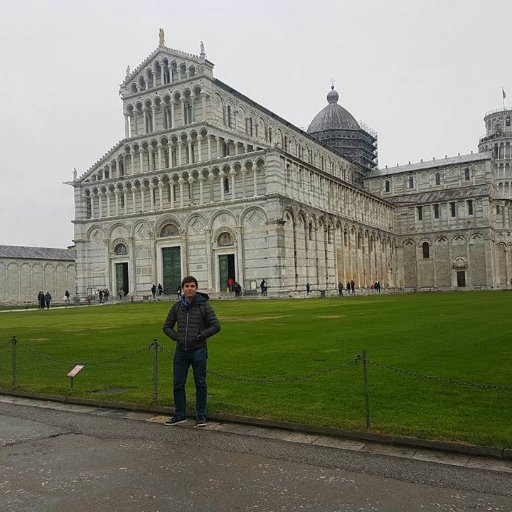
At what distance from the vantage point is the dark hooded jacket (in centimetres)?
951

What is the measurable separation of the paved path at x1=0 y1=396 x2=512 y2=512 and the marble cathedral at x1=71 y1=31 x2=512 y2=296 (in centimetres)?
4220

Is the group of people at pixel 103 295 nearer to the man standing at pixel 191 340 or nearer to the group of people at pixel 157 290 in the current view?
the group of people at pixel 157 290

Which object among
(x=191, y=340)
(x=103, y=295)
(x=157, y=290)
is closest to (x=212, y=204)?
(x=157, y=290)

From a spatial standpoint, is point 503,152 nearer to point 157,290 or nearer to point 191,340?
point 157,290

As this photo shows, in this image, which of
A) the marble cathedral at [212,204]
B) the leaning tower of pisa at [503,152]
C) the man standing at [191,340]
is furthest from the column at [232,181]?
the leaning tower of pisa at [503,152]

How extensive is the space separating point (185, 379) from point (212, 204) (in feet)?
152

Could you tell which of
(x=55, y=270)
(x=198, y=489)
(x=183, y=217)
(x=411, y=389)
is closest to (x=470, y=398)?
(x=411, y=389)

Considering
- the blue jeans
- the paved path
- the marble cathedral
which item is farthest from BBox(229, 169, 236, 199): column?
the paved path

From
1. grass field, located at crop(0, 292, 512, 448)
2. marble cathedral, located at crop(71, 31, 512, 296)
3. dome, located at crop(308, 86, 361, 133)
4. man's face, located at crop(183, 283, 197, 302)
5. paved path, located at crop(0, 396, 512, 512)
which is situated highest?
dome, located at crop(308, 86, 361, 133)

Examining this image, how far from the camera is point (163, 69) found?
2314 inches

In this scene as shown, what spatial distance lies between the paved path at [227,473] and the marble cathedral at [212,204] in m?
42.2

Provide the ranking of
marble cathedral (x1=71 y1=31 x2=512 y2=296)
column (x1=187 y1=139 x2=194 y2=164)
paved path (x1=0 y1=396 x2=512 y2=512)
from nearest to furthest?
paved path (x1=0 y1=396 x2=512 y2=512) < marble cathedral (x1=71 y1=31 x2=512 y2=296) < column (x1=187 y1=139 x2=194 y2=164)

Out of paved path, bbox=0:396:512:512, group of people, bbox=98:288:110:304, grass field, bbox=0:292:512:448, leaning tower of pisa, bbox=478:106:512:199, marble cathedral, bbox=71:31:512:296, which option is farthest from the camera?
leaning tower of pisa, bbox=478:106:512:199

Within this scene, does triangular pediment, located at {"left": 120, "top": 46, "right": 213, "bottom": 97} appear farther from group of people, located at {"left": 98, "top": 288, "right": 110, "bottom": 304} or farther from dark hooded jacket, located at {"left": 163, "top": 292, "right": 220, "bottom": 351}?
dark hooded jacket, located at {"left": 163, "top": 292, "right": 220, "bottom": 351}
